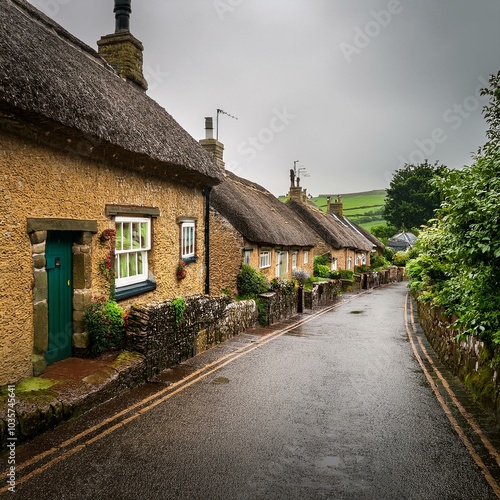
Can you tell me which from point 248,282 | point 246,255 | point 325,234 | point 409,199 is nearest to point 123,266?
point 248,282

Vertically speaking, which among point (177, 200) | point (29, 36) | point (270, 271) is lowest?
point (270, 271)

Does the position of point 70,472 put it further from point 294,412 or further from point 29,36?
point 29,36

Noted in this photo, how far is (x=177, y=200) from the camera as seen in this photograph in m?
10.7

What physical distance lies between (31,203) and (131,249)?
2.93 meters

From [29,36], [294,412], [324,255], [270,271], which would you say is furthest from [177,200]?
[324,255]

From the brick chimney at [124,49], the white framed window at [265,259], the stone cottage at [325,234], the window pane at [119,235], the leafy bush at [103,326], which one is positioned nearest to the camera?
the leafy bush at [103,326]

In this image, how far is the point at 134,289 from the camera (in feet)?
29.4

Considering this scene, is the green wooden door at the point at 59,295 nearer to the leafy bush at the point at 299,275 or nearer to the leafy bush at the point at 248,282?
the leafy bush at the point at 248,282

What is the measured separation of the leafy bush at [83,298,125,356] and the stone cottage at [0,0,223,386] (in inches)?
6.8

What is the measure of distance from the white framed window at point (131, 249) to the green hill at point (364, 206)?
229ft

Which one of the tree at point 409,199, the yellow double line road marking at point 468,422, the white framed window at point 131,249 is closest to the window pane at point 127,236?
the white framed window at point 131,249

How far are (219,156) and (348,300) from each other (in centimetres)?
1180

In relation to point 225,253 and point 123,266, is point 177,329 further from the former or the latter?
point 225,253

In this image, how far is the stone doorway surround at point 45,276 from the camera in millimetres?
6266
